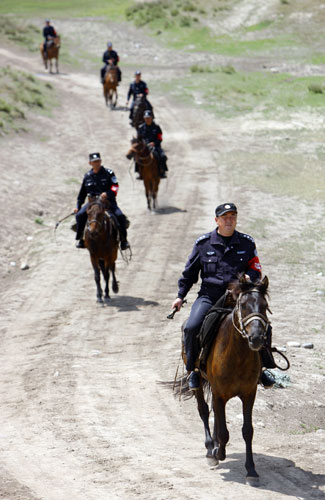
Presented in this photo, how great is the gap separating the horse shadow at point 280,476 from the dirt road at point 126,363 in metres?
0.02

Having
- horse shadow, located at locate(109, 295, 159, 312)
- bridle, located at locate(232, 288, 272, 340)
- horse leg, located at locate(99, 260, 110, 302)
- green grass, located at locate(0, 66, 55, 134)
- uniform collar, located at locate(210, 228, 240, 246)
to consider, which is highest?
uniform collar, located at locate(210, 228, 240, 246)

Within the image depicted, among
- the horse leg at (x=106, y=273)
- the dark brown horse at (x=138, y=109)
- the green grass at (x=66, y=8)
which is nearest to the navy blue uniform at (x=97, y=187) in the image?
the horse leg at (x=106, y=273)

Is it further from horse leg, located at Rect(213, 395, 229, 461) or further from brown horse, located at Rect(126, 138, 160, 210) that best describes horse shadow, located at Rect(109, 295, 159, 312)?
horse leg, located at Rect(213, 395, 229, 461)

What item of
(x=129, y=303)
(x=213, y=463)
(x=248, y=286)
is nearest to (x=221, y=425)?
(x=213, y=463)

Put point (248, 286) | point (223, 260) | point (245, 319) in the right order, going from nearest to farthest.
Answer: point (245, 319)
point (248, 286)
point (223, 260)

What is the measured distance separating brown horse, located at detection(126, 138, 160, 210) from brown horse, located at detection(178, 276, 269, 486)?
15.2 m

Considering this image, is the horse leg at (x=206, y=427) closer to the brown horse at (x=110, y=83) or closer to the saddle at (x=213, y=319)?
the saddle at (x=213, y=319)

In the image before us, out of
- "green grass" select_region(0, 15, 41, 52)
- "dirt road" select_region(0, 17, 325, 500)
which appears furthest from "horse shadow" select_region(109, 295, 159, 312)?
"green grass" select_region(0, 15, 41, 52)

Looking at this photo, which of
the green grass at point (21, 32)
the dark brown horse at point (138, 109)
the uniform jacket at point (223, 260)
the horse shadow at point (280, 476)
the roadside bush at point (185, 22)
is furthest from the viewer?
the roadside bush at point (185, 22)

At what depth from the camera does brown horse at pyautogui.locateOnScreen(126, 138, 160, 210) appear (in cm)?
2327

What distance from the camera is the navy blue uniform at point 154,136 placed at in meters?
23.6

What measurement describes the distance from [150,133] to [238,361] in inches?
645

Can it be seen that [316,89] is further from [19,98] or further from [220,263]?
[220,263]

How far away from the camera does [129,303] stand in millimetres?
16484
